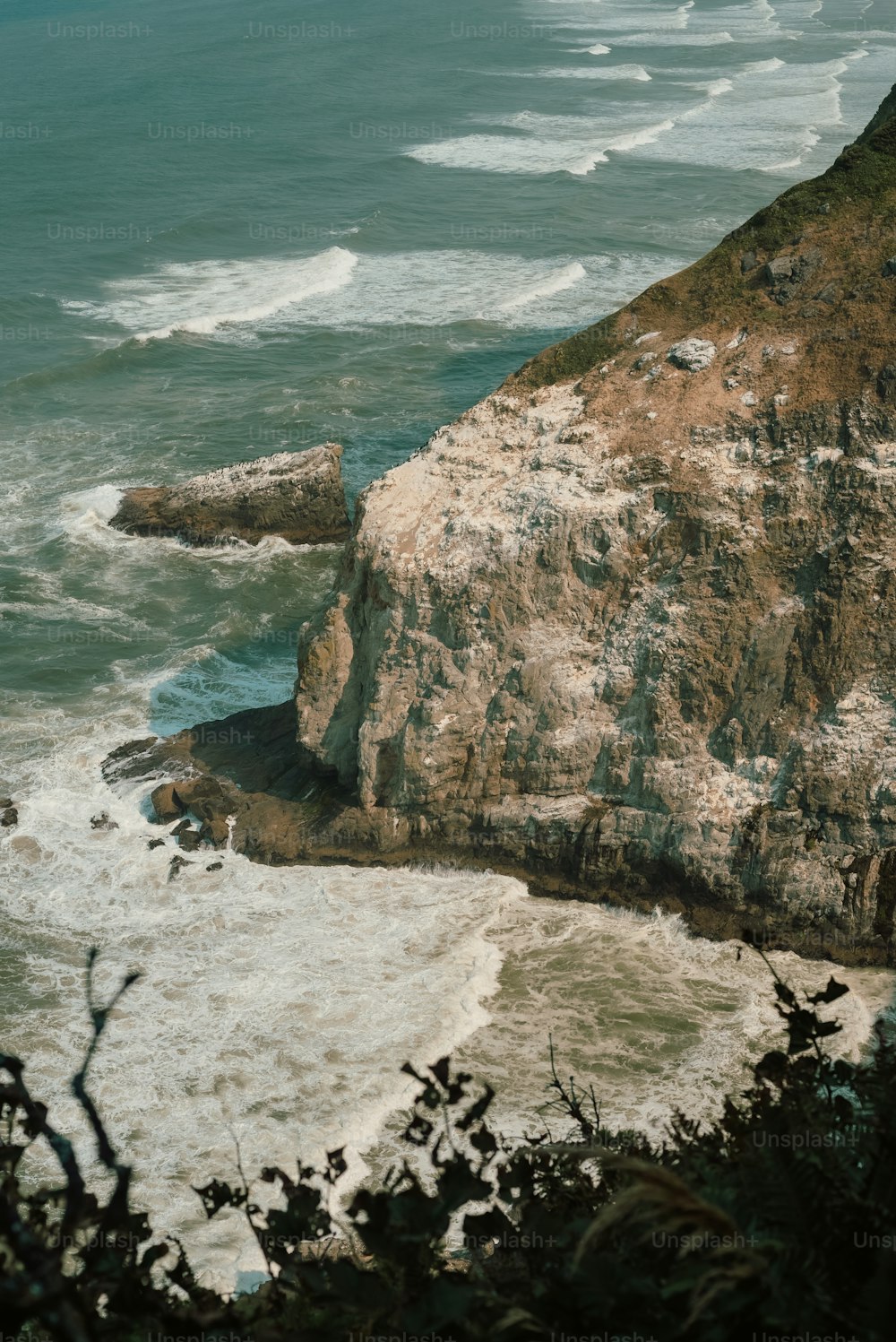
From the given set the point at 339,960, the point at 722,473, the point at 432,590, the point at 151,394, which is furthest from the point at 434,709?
the point at 151,394

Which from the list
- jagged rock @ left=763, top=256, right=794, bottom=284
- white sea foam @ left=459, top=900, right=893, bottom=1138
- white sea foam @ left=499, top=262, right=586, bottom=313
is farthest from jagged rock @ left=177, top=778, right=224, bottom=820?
white sea foam @ left=499, top=262, right=586, bottom=313

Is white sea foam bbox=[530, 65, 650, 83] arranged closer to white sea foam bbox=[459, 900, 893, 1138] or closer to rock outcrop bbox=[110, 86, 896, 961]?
rock outcrop bbox=[110, 86, 896, 961]

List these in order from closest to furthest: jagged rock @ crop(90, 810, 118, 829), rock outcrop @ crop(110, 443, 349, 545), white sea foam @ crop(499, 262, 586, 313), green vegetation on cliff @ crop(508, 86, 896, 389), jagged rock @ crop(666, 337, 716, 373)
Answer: green vegetation on cliff @ crop(508, 86, 896, 389) < jagged rock @ crop(666, 337, 716, 373) < jagged rock @ crop(90, 810, 118, 829) < rock outcrop @ crop(110, 443, 349, 545) < white sea foam @ crop(499, 262, 586, 313)

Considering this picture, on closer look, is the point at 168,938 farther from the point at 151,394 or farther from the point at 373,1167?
the point at 151,394

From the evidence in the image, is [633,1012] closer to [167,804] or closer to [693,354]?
[167,804]

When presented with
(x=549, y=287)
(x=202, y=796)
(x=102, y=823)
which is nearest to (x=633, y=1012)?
(x=202, y=796)

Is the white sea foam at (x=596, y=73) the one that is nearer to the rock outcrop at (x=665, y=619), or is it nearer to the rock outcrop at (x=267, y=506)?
the rock outcrop at (x=267, y=506)
